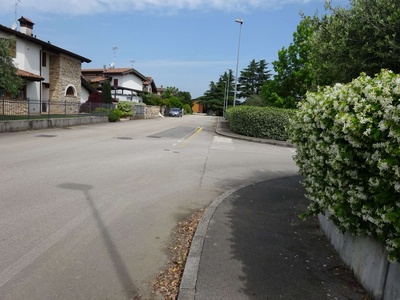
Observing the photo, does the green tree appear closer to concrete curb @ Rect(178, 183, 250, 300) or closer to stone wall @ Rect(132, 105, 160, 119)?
stone wall @ Rect(132, 105, 160, 119)

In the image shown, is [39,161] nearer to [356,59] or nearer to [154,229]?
[154,229]

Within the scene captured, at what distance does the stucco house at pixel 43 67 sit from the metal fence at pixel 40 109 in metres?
0.63

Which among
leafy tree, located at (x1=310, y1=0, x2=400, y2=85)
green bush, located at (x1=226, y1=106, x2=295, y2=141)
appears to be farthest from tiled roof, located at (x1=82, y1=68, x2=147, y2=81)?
leafy tree, located at (x1=310, y1=0, x2=400, y2=85)

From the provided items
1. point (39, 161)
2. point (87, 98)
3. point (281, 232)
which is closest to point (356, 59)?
point (281, 232)

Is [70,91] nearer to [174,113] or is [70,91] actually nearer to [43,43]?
[43,43]

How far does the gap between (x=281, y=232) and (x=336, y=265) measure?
1076 mm

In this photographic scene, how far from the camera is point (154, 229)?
4.89m

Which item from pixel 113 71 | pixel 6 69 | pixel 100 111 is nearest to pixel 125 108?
pixel 100 111

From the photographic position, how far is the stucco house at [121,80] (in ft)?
181

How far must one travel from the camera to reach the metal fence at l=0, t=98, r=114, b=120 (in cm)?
1714

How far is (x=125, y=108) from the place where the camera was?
33.8 meters

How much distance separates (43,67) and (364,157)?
110 ft

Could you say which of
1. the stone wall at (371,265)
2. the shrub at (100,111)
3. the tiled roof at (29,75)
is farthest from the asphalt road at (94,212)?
the tiled roof at (29,75)

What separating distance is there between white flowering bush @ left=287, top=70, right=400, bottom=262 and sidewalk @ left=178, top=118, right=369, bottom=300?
59 centimetres
